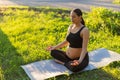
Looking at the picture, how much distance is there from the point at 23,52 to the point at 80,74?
5.99ft

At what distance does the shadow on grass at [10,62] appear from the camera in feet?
18.6

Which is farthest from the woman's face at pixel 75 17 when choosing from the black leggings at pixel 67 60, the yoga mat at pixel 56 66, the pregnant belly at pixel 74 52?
the yoga mat at pixel 56 66

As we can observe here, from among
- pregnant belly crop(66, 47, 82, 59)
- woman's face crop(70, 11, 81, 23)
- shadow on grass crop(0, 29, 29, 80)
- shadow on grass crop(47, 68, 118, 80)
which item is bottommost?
shadow on grass crop(47, 68, 118, 80)

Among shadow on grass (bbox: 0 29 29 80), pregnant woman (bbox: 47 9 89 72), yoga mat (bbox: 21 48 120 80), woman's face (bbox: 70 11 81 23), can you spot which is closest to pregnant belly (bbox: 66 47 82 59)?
pregnant woman (bbox: 47 9 89 72)

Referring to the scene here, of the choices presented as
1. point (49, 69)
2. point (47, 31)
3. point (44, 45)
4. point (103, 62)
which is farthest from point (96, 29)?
point (49, 69)

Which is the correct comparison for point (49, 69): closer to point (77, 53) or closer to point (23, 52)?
point (77, 53)

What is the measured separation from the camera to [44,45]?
7574 millimetres

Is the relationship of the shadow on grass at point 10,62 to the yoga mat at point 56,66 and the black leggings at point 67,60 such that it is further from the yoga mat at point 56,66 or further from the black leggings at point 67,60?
the black leggings at point 67,60

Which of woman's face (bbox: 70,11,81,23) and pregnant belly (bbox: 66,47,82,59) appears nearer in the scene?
woman's face (bbox: 70,11,81,23)

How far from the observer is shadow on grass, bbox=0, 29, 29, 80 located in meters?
5.68

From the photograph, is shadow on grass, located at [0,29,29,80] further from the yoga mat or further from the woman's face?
the woman's face

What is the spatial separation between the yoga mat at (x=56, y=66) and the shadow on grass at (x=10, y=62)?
0.54 ft

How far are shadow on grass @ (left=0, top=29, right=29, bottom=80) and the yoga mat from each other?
16cm

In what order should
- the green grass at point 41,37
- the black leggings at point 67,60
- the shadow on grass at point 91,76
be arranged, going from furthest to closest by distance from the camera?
the green grass at point 41,37 < the black leggings at point 67,60 < the shadow on grass at point 91,76
